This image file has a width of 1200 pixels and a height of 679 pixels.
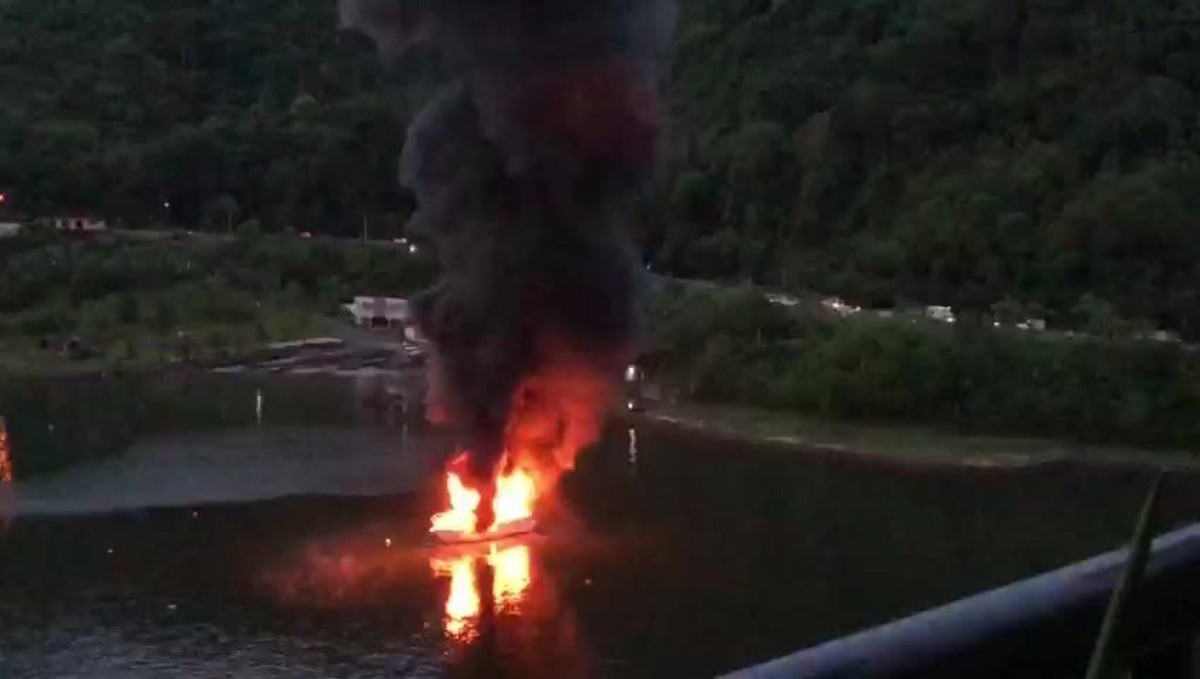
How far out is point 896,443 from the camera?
148 ft

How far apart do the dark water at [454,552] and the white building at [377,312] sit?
58.1ft

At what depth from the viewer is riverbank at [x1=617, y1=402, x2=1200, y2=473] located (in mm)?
43031

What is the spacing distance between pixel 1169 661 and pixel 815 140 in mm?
60698

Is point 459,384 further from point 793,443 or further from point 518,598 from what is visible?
point 793,443

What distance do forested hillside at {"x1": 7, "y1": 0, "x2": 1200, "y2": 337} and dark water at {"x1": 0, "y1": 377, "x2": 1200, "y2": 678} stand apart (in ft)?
46.1

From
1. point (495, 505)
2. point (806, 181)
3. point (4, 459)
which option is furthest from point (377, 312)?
point (495, 505)

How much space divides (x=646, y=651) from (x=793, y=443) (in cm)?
2069

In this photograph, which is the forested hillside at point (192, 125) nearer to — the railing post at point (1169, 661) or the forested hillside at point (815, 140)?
the forested hillside at point (815, 140)

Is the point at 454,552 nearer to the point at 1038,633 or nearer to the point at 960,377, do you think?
the point at 960,377

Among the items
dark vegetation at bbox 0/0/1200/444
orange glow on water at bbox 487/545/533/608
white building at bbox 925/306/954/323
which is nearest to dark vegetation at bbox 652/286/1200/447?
dark vegetation at bbox 0/0/1200/444

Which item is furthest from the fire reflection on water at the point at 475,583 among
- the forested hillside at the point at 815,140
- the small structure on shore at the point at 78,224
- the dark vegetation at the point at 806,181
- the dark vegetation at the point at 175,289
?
the small structure on shore at the point at 78,224

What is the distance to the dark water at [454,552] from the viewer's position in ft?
82.7

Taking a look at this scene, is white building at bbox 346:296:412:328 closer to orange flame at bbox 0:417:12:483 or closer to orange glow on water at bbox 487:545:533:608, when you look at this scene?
orange flame at bbox 0:417:12:483

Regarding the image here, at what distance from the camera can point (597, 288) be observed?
89.2ft
